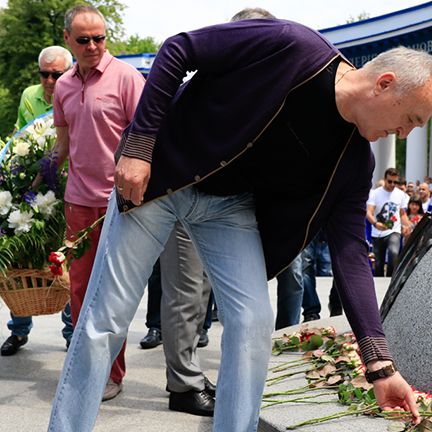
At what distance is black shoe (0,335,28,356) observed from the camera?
583 centimetres


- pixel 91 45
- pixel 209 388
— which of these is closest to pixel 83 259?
pixel 209 388

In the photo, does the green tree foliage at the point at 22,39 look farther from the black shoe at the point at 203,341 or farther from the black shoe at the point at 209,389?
the black shoe at the point at 209,389

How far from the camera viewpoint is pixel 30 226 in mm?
4801

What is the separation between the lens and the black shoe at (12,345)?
5832mm

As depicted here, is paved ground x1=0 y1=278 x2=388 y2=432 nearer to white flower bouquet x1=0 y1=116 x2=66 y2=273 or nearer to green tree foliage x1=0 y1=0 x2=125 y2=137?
white flower bouquet x1=0 y1=116 x2=66 y2=273

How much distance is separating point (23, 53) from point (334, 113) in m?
36.3

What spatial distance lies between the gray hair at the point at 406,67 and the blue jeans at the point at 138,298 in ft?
2.44

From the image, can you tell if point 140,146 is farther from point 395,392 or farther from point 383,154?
point 383,154

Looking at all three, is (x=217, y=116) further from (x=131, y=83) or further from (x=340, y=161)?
(x=131, y=83)

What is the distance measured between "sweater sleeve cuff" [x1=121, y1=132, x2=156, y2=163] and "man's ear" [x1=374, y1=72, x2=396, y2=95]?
0.72 meters

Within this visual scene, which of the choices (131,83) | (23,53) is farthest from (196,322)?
(23,53)

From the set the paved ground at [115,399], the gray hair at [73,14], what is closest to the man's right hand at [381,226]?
the paved ground at [115,399]

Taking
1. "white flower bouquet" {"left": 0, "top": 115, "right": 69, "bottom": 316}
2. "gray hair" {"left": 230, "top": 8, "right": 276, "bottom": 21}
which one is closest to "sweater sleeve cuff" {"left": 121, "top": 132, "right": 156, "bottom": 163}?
"gray hair" {"left": 230, "top": 8, "right": 276, "bottom": 21}

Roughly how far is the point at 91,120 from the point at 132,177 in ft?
6.50
